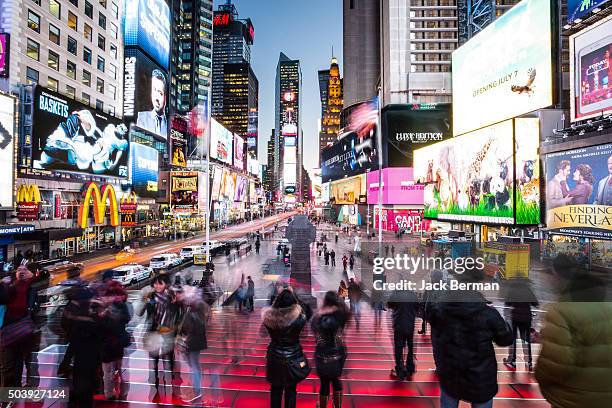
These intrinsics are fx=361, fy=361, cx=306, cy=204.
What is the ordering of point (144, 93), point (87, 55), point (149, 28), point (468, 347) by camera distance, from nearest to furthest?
point (468, 347), point (87, 55), point (144, 93), point (149, 28)

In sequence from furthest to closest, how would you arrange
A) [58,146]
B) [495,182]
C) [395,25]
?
[395,25] < [58,146] < [495,182]

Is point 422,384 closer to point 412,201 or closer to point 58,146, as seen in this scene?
point 58,146

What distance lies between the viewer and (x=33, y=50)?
1132 inches

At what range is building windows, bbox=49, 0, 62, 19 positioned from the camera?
30594mm

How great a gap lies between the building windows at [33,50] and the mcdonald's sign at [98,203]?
1107 cm

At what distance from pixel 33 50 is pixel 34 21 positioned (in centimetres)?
222

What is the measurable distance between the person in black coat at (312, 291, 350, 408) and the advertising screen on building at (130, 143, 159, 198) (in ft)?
145

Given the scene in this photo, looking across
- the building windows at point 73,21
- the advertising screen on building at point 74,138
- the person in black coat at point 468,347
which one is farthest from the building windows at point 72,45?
the person in black coat at point 468,347

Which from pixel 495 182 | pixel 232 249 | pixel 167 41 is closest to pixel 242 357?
pixel 495 182

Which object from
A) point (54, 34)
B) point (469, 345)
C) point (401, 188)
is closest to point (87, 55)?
point (54, 34)

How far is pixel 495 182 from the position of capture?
79.6ft

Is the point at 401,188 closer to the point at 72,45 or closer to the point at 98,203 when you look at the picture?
the point at 98,203

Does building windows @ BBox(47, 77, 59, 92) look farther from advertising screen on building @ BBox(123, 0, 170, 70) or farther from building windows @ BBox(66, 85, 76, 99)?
advertising screen on building @ BBox(123, 0, 170, 70)

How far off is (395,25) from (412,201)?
119ft
